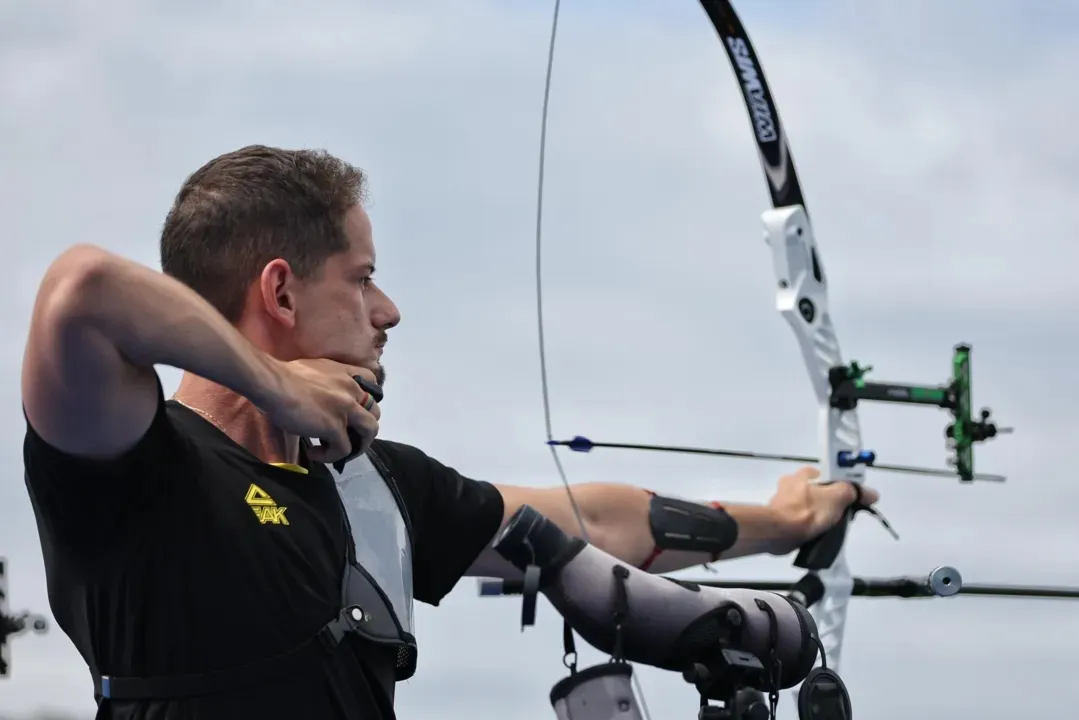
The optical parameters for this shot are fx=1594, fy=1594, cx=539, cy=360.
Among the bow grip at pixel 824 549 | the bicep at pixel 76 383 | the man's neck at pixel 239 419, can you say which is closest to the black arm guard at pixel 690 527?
the bow grip at pixel 824 549

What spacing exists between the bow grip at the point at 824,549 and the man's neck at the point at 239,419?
3715mm

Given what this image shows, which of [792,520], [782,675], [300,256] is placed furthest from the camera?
[792,520]

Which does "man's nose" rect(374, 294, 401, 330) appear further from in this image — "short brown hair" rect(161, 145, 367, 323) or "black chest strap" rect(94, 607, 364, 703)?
"black chest strap" rect(94, 607, 364, 703)

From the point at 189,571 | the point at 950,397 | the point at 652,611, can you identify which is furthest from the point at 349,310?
the point at 950,397

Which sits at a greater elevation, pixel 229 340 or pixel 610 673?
pixel 229 340

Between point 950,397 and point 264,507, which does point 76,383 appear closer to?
point 264,507

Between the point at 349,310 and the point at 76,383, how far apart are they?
2.26 ft

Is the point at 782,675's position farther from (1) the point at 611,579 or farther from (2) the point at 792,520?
(2) the point at 792,520

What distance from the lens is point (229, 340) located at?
6.59 feet

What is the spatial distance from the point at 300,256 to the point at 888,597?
4.03 meters

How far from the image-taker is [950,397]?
7.09m

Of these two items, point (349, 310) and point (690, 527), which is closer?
point (349, 310)

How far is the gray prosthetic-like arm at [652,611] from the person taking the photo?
2.12m

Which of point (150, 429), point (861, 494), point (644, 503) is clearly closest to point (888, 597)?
point (861, 494)
